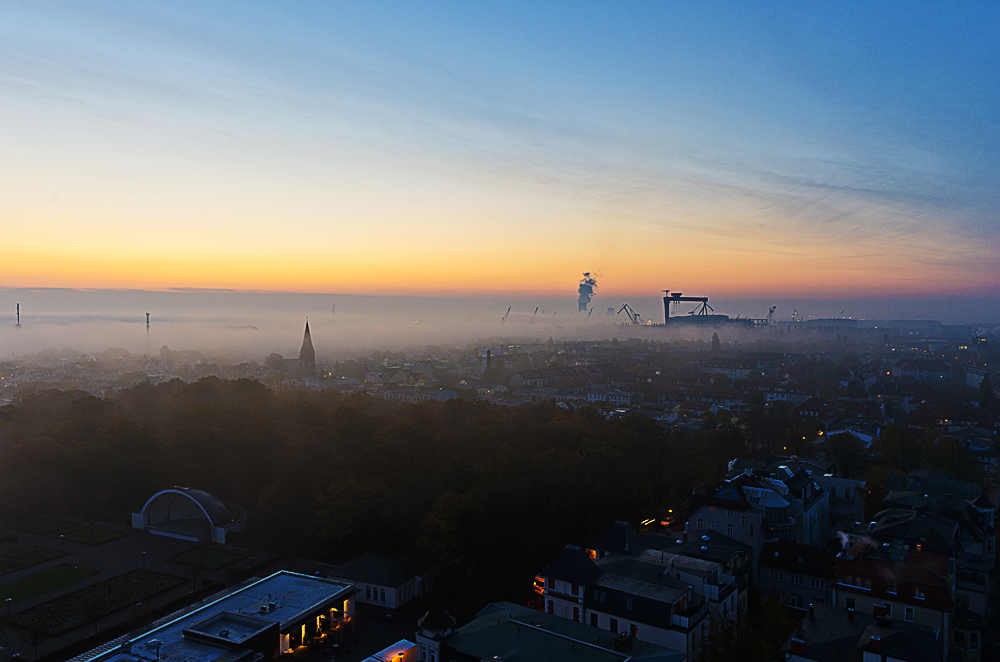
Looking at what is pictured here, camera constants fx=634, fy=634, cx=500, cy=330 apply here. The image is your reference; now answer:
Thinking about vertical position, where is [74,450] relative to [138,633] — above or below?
above

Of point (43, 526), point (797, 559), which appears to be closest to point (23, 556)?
point (43, 526)

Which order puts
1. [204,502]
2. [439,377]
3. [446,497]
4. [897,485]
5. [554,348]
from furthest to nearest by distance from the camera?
[554,348] < [439,377] < [897,485] < [204,502] < [446,497]

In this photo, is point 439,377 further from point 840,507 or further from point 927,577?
point 927,577

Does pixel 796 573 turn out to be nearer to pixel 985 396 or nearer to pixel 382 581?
pixel 382 581

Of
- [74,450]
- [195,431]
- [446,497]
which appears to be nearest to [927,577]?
[446,497]

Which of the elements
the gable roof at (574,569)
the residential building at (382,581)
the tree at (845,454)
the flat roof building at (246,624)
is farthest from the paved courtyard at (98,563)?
the tree at (845,454)

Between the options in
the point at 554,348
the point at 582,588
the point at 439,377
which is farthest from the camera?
the point at 554,348

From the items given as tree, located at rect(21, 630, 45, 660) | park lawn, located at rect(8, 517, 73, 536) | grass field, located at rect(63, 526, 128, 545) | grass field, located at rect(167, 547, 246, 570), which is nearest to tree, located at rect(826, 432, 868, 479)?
grass field, located at rect(167, 547, 246, 570)

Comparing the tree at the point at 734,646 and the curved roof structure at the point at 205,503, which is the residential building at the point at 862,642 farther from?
the curved roof structure at the point at 205,503
